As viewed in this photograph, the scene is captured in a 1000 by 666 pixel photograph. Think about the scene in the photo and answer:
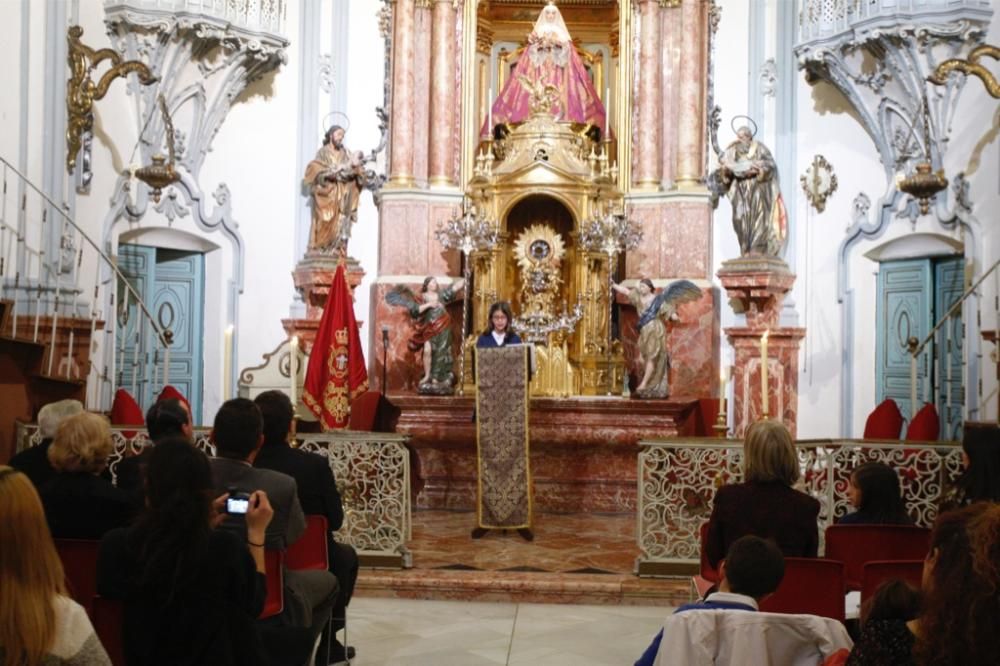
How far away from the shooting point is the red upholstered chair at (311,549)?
17.3 feet

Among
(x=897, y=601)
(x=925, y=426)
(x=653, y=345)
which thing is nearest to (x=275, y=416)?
(x=897, y=601)

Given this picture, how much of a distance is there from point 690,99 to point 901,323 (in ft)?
10.0

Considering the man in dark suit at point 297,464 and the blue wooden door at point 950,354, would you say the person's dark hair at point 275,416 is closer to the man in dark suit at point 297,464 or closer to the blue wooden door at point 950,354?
the man in dark suit at point 297,464

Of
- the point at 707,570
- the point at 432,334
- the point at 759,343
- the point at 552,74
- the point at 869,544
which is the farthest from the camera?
the point at 552,74

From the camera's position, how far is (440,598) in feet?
25.1

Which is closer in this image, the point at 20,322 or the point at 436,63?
the point at 20,322

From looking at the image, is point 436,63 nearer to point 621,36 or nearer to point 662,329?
point 621,36

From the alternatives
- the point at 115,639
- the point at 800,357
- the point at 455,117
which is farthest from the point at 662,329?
the point at 115,639

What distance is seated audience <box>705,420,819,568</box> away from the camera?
4.89 metres

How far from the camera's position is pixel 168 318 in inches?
524

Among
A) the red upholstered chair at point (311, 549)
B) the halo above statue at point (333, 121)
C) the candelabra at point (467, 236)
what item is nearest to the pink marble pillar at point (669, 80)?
the candelabra at point (467, 236)

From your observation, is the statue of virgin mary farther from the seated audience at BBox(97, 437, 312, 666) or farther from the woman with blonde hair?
the woman with blonde hair

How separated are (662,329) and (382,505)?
412 cm

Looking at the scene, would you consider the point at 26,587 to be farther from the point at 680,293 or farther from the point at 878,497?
the point at 680,293
